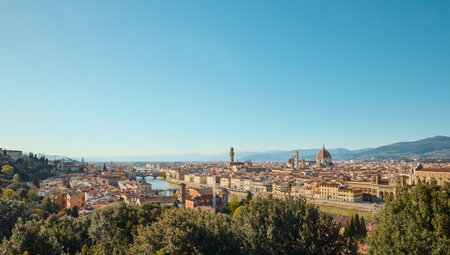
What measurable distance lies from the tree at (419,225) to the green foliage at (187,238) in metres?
4.45

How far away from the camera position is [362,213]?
1389 inches

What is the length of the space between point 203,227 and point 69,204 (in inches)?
1159

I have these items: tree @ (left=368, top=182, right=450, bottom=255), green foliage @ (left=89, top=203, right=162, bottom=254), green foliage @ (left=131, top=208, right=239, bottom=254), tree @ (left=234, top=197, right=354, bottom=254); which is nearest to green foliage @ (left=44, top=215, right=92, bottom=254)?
green foliage @ (left=89, top=203, right=162, bottom=254)

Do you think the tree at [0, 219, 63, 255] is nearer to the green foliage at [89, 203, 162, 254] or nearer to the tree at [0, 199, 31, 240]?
the green foliage at [89, 203, 162, 254]

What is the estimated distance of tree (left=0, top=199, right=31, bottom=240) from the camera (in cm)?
1576

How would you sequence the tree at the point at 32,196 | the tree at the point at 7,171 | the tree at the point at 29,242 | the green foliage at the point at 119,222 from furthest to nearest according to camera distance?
the tree at the point at 7,171
the tree at the point at 32,196
the green foliage at the point at 119,222
the tree at the point at 29,242

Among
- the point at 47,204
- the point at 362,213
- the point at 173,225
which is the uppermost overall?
the point at 173,225

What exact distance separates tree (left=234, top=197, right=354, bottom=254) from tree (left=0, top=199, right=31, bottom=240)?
1281cm

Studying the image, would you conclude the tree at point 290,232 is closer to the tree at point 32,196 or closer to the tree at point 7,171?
the tree at point 32,196

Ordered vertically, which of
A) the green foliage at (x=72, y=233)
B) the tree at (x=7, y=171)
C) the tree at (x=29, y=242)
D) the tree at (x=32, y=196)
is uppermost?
the tree at (x=7, y=171)

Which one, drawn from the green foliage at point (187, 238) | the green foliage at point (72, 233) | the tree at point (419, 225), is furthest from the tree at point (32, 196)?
the tree at point (419, 225)

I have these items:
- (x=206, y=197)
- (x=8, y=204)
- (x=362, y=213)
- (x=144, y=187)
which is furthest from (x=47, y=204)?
(x=362, y=213)

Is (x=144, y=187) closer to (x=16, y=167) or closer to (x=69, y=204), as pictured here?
(x=69, y=204)

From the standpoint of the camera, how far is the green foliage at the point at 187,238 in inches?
354
